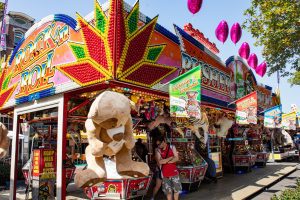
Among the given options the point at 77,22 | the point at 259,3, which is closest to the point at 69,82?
the point at 77,22

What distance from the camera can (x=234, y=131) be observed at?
623 inches

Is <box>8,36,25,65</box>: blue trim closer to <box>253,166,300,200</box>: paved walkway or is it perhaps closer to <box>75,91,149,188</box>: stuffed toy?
<box>75,91,149,188</box>: stuffed toy

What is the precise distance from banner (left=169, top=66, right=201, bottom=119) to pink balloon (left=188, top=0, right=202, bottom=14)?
2.94 meters

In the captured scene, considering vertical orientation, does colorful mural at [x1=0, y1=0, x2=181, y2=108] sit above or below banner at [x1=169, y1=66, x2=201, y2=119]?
above

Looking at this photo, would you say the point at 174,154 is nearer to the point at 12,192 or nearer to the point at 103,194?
the point at 103,194

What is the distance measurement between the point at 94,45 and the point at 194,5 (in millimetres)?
3888

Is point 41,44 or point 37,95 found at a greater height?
point 41,44

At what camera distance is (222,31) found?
12.0 meters

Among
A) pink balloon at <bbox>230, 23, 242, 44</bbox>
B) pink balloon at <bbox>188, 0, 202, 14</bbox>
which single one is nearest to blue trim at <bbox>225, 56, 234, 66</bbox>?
pink balloon at <bbox>230, 23, 242, 44</bbox>

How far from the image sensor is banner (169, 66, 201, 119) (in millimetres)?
7117

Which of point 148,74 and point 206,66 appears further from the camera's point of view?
point 206,66

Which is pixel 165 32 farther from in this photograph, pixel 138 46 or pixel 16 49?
pixel 16 49

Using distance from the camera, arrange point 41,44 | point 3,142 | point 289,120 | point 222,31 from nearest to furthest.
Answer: point 3,142, point 41,44, point 222,31, point 289,120

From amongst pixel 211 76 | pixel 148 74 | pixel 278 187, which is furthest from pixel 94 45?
pixel 278 187
